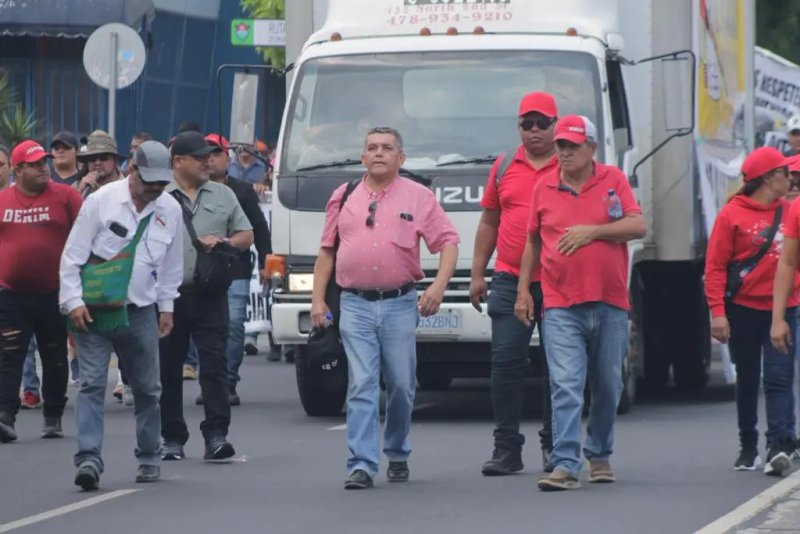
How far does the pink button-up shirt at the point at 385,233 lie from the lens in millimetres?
10906

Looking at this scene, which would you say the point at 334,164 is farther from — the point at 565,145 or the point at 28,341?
the point at 565,145

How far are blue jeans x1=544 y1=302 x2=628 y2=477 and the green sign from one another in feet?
43.7

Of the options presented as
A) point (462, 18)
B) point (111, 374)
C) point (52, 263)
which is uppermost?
point (462, 18)

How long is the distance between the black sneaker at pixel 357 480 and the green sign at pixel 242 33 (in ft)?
43.3

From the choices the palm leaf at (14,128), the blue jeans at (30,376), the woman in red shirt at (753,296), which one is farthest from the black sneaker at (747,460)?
the palm leaf at (14,128)

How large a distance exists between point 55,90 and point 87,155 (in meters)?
17.4

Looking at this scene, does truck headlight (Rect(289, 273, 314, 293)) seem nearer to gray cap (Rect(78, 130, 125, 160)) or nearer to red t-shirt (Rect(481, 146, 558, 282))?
gray cap (Rect(78, 130, 125, 160))

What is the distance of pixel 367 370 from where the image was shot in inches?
427

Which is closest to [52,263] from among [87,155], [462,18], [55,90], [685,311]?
[87,155]

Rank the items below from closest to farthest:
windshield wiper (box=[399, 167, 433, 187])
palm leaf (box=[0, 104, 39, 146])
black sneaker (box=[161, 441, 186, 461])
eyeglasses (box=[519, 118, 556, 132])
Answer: eyeglasses (box=[519, 118, 556, 132]) < black sneaker (box=[161, 441, 186, 461]) < windshield wiper (box=[399, 167, 433, 187]) < palm leaf (box=[0, 104, 39, 146])

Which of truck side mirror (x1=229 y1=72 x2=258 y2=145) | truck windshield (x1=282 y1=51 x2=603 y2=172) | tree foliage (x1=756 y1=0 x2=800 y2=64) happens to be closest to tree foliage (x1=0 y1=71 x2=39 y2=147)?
tree foliage (x1=756 y1=0 x2=800 y2=64)

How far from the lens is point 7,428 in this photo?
43.2 ft

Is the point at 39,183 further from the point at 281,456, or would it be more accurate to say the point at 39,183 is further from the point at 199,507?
the point at 199,507

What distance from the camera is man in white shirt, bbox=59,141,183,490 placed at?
1071cm
